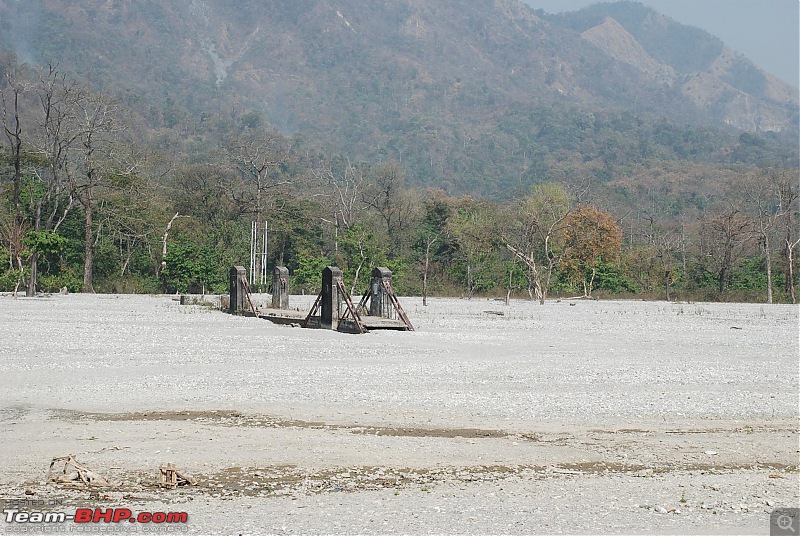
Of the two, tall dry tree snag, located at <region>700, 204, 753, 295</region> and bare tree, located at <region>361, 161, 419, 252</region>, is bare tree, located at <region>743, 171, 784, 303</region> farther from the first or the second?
bare tree, located at <region>361, 161, 419, 252</region>

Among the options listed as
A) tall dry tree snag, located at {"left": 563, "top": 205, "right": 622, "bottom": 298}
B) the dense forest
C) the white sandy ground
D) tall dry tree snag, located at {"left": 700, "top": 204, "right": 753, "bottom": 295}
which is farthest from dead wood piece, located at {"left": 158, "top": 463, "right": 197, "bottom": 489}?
tall dry tree snag, located at {"left": 700, "top": 204, "right": 753, "bottom": 295}

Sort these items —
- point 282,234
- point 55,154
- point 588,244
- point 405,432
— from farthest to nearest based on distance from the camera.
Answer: point 282,234
point 588,244
point 55,154
point 405,432

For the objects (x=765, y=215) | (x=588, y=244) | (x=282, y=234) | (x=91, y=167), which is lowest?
(x=588, y=244)

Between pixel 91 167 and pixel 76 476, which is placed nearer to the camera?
pixel 76 476

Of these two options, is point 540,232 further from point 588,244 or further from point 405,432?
point 405,432

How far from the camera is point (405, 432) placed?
9.16 m

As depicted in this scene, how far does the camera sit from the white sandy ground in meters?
6.32

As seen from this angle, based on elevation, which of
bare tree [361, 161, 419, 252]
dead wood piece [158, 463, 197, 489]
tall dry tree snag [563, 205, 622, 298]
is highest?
bare tree [361, 161, 419, 252]

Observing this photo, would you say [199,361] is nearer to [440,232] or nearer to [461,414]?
[461,414]

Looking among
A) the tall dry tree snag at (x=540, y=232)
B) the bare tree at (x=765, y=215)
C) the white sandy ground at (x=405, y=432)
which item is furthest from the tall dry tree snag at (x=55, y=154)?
the bare tree at (x=765, y=215)

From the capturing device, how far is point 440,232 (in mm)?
56031

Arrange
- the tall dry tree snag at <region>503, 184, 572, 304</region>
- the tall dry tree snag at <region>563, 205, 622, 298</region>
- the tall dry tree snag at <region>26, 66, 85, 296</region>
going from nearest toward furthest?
the tall dry tree snag at <region>26, 66, 85, 296</region>
the tall dry tree snag at <region>503, 184, 572, 304</region>
the tall dry tree snag at <region>563, 205, 622, 298</region>

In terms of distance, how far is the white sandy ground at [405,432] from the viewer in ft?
20.7

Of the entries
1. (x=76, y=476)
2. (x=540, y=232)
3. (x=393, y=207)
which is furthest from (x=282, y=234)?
(x=76, y=476)
